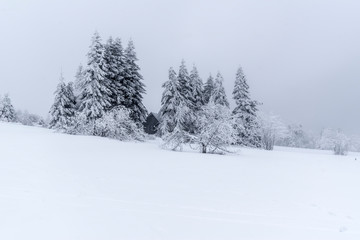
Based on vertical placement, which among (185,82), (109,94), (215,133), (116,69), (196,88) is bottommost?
(215,133)

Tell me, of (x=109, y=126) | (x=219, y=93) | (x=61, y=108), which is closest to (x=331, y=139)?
(x=219, y=93)

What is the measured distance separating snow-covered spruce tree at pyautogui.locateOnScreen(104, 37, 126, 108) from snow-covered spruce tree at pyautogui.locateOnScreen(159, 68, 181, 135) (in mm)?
6569

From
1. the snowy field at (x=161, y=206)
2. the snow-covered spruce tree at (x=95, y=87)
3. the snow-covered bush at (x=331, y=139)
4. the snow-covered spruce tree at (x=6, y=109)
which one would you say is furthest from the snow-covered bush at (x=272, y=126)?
the snow-covered spruce tree at (x=6, y=109)

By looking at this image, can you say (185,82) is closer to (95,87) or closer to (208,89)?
(208,89)

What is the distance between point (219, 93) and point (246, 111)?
529 cm

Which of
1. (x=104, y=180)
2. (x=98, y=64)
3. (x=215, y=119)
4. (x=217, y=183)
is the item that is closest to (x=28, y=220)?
(x=104, y=180)

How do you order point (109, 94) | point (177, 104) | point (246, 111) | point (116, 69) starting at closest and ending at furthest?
1. point (109, 94)
2. point (116, 69)
3. point (177, 104)
4. point (246, 111)

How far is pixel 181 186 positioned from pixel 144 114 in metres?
26.2

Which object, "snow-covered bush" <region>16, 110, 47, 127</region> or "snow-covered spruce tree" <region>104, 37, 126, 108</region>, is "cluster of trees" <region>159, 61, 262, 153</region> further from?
"snow-covered bush" <region>16, 110, 47, 127</region>

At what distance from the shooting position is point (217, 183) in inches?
367

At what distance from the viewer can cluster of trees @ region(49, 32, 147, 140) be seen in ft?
90.2

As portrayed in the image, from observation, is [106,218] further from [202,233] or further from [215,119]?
[215,119]

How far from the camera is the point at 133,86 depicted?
3328 cm

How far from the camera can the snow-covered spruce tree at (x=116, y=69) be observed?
31.5 meters
